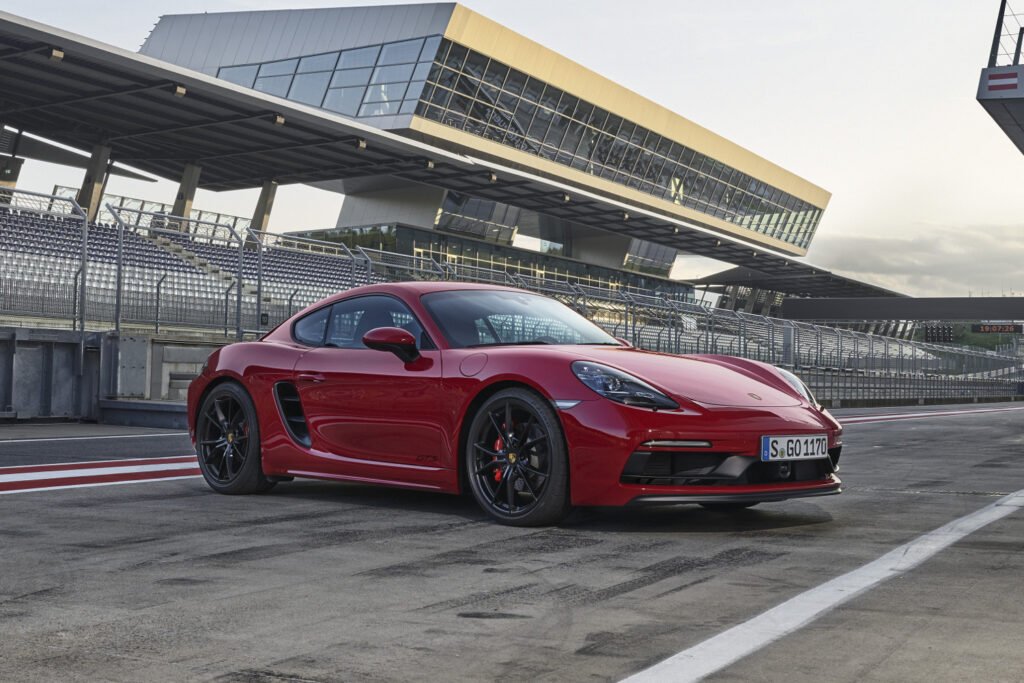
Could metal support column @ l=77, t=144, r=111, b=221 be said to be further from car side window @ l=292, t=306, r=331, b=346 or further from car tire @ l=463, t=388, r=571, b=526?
car tire @ l=463, t=388, r=571, b=526

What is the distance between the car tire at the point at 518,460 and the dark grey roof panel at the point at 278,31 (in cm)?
3682

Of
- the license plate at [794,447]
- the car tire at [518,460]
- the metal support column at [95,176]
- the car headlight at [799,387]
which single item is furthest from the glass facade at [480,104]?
the license plate at [794,447]

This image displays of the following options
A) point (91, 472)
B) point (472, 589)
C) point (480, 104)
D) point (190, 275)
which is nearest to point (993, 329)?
point (480, 104)

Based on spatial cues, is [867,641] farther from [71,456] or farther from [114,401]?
[114,401]

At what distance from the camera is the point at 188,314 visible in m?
17.7

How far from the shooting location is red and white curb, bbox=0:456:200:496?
24.7 feet

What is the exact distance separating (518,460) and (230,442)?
2268 mm

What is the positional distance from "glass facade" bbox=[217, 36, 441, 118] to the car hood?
118ft

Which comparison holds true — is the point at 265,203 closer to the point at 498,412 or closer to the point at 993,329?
the point at 498,412

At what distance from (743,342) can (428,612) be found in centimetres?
2471

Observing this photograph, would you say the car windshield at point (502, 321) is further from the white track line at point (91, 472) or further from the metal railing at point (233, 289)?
the white track line at point (91, 472)

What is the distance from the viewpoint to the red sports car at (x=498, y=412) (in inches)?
217

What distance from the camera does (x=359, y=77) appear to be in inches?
1727

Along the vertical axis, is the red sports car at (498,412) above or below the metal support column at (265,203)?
below
